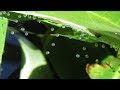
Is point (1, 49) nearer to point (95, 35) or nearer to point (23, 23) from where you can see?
point (23, 23)

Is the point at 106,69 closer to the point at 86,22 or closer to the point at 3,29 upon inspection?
the point at 86,22

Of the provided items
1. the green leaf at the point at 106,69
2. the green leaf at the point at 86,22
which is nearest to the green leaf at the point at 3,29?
the green leaf at the point at 86,22

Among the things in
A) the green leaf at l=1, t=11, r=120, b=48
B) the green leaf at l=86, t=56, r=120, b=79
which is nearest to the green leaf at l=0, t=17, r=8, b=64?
the green leaf at l=1, t=11, r=120, b=48

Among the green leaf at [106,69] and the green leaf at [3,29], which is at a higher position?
the green leaf at [3,29]

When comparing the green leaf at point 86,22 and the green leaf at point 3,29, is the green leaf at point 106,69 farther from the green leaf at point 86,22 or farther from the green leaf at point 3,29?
the green leaf at point 3,29
